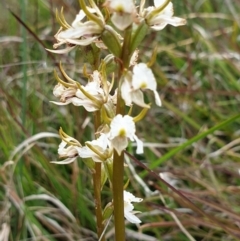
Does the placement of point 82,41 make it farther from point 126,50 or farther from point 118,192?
point 118,192

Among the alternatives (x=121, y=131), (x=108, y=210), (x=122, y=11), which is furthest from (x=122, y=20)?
(x=108, y=210)

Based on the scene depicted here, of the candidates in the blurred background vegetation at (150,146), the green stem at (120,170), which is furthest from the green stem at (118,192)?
the blurred background vegetation at (150,146)

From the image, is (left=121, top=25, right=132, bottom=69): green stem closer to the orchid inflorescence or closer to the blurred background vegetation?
the orchid inflorescence

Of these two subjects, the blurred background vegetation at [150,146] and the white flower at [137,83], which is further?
the blurred background vegetation at [150,146]

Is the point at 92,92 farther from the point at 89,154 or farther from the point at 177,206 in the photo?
the point at 177,206

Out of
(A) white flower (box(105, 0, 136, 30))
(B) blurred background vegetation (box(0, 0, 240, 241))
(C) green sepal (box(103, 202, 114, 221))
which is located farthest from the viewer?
(B) blurred background vegetation (box(0, 0, 240, 241))

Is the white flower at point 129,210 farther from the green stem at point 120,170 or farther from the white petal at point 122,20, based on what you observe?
the white petal at point 122,20

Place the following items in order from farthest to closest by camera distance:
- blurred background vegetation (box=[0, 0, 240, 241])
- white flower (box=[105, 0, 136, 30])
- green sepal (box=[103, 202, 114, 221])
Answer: blurred background vegetation (box=[0, 0, 240, 241]) < green sepal (box=[103, 202, 114, 221]) < white flower (box=[105, 0, 136, 30])

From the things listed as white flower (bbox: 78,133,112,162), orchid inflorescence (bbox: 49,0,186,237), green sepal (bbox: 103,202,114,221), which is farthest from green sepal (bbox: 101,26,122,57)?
green sepal (bbox: 103,202,114,221)
